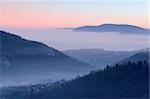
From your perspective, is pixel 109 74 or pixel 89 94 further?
pixel 109 74

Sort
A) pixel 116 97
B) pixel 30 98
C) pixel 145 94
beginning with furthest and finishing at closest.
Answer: pixel 30 98 < pixel 116 97 < pixel 145 94

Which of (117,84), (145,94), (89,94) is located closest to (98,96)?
(89,94)

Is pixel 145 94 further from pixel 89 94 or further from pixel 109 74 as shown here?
pixel 109 74

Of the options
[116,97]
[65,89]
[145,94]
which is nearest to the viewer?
[145,94]

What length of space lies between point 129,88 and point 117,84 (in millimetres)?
7545

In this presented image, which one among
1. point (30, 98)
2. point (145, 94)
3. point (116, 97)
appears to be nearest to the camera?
point (145, 94)

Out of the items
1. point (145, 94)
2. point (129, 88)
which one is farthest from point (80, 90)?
point (145, 94)

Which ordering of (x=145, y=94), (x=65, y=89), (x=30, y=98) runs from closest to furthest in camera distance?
1. (x=145, y=94)
2. (x=30, y=98)
3. (x=65, y=89)

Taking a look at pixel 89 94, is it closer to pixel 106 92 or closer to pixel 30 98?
pixel 106 92

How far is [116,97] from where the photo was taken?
90.5 metres

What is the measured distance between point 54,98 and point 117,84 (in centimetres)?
1263

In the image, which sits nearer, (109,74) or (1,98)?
(1,98)

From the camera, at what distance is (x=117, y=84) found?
101750 mm

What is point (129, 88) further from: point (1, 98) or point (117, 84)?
point (1, 98)
